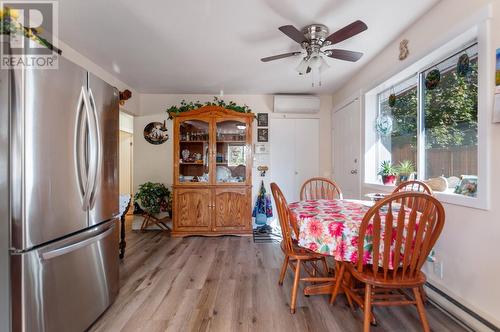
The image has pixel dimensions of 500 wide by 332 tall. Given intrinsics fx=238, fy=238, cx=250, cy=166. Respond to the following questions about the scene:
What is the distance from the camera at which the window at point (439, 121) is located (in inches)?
72.0

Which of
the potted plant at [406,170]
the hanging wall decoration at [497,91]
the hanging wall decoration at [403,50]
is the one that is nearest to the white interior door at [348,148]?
the potted plant at [406,170]

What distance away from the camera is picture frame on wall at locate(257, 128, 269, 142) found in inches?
166

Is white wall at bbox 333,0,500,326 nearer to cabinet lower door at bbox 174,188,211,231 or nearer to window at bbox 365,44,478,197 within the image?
window at bbox 365,44,478,197

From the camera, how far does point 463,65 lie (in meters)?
1.84

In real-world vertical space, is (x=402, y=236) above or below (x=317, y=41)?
below

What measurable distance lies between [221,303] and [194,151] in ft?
8.18

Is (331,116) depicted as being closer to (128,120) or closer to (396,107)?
(396,107)

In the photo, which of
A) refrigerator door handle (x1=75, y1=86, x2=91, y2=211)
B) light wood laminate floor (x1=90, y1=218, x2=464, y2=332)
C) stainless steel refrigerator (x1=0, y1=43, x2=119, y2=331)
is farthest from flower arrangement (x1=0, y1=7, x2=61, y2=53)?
light wood laminate floor (x1=90, y1=218, x2=464, y2=332)

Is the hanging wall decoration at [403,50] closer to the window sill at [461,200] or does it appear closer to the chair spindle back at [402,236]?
the window sill at [461,200]

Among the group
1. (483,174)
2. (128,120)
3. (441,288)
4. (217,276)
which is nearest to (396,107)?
(483,174)

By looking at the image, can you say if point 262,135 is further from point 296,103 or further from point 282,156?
point 296,103

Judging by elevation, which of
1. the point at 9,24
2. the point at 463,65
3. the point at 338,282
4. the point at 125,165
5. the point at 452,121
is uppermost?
the point at 463,65

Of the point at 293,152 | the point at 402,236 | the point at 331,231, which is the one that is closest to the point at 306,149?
the point at 293,152

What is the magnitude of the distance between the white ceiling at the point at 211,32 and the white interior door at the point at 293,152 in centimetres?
98
